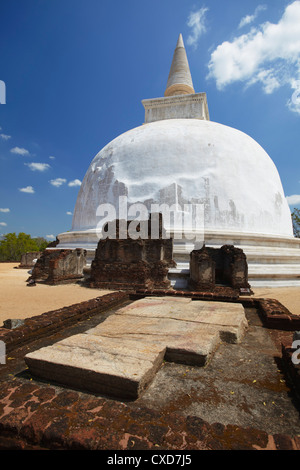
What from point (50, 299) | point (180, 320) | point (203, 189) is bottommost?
point (50, 299)

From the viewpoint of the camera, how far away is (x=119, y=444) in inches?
40.9

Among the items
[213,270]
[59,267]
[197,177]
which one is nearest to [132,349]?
[213,270]

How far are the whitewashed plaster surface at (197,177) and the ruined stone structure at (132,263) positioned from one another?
259 cm

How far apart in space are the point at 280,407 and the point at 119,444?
0.91 m

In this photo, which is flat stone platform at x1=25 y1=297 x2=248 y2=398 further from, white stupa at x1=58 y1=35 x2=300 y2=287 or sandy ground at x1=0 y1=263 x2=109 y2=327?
white stupa at x1=58 y1=35 x2=300 y2=287

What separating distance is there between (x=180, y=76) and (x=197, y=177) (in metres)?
9.11

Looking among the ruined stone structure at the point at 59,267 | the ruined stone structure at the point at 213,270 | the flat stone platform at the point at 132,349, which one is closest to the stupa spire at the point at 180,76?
the ruined stone structure at the point at 59,267

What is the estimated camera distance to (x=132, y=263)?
21.7ft

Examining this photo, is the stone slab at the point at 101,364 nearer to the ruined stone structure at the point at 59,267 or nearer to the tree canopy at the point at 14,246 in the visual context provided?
the ruined stone structure at the point at 59,267

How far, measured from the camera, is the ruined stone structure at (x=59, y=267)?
7.23 meters

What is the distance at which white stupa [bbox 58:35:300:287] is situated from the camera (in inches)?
319

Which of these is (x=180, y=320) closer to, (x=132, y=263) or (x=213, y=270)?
(x=213, y=270)
